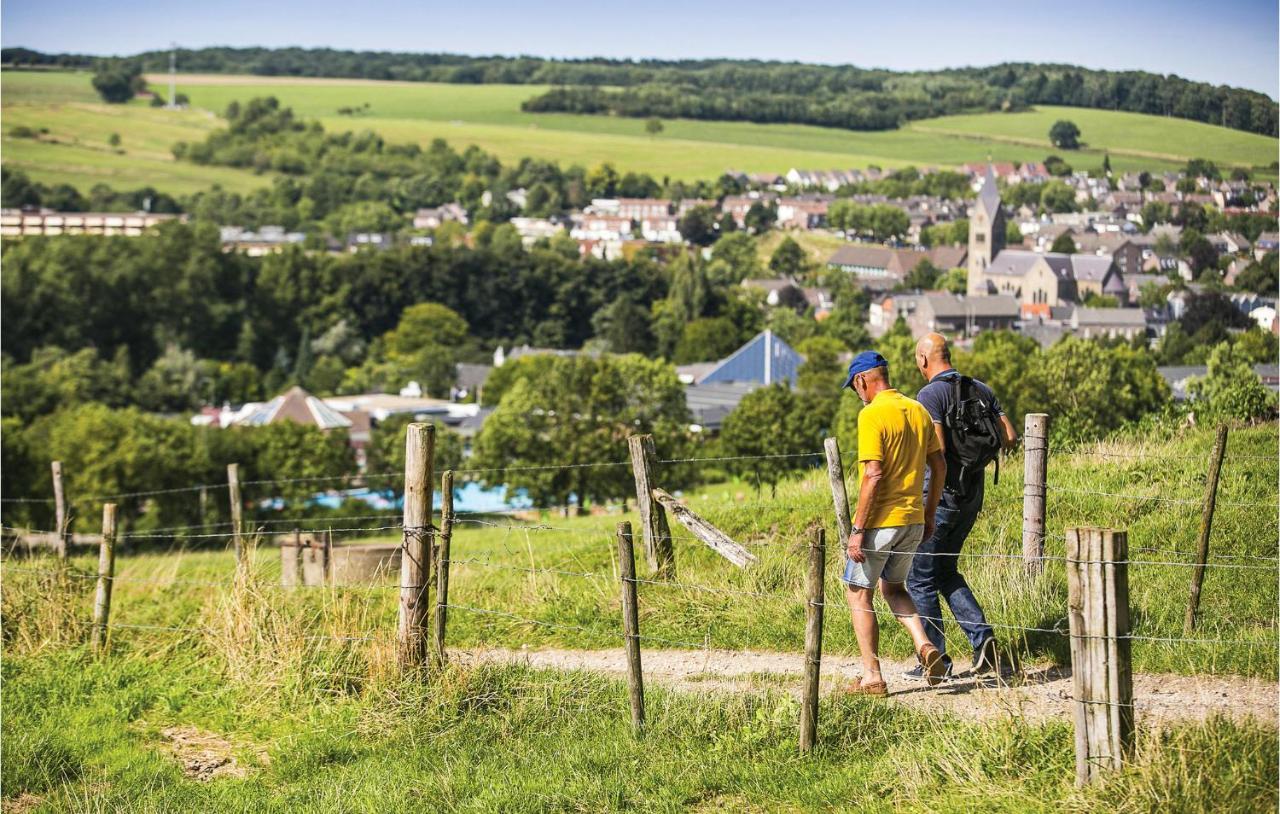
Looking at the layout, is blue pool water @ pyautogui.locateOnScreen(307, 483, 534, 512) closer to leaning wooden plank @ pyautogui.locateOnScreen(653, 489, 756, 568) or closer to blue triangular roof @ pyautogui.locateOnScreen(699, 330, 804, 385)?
leaning wooden plank @ pyautogui.locateOnScreen(653, 489, 756, 568)

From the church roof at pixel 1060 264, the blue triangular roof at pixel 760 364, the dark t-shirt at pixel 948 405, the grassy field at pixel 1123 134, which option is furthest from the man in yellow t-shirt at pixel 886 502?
the church roof at pixel 1060 264

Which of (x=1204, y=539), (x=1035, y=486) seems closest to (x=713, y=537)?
(x=1035, y=486)

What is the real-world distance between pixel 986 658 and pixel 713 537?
2.75 m

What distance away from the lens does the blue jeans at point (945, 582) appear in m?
6.96

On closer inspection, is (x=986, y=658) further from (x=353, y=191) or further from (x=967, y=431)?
(x=353, y=191)

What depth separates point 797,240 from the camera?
527 ft

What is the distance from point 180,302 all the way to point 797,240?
7354 cm

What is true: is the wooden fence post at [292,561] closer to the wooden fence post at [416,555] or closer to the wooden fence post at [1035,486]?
the wooden fence post at [416,555]

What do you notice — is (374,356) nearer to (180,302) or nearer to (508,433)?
(180,302)

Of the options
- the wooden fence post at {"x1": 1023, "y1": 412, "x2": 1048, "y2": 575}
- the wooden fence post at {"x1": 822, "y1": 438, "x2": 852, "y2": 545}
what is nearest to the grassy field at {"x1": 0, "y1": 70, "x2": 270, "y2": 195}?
the wooden fence post at {"x1": 822, "y1": 438, "x2": 852, "y2": 545}

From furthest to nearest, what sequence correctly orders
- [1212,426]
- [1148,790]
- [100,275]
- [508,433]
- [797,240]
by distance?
1. [797,240]
2. [100,275]
3. [508,433]
4. [1212,426]
5. [1148,790]

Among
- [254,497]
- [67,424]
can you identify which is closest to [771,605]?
[254,497]

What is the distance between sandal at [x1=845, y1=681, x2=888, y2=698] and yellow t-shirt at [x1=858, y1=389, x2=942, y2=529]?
2.51ft

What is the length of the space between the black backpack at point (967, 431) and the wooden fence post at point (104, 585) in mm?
5595
